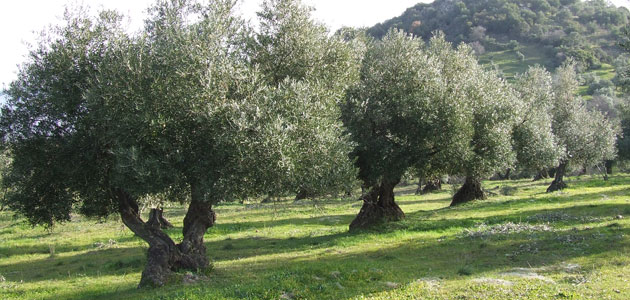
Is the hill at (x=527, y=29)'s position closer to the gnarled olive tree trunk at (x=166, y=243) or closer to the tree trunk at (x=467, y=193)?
the tree trunk at (x=467, y=193)

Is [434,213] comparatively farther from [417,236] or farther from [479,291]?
[479,291]

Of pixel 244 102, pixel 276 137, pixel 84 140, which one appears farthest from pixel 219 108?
pixel 84 140

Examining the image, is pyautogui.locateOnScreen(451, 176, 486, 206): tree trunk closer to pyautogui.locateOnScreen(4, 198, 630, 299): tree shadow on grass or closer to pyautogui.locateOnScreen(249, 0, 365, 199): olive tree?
pyautogui.locateOnScreen(4, 198, 630, 299): tree shadow on grass

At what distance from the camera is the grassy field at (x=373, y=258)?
13.2 m

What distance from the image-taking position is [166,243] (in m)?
17.2

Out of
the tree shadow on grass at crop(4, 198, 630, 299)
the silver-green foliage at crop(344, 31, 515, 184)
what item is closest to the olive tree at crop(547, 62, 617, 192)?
the tree shadow on grass at crop(4, 198, 630, 299)

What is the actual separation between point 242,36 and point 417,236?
14.7m

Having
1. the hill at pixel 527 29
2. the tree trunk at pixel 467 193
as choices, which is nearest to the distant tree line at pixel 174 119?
the tree trunk at pixel 467 193

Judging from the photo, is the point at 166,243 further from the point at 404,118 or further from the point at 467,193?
the point at 467,193

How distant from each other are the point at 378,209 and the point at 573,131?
3296cm

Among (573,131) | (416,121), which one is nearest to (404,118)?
(416,121)

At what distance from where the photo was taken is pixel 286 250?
2369 centimetres

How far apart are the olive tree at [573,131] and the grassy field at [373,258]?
1430 cm

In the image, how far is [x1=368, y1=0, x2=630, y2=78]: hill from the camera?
147 metres
